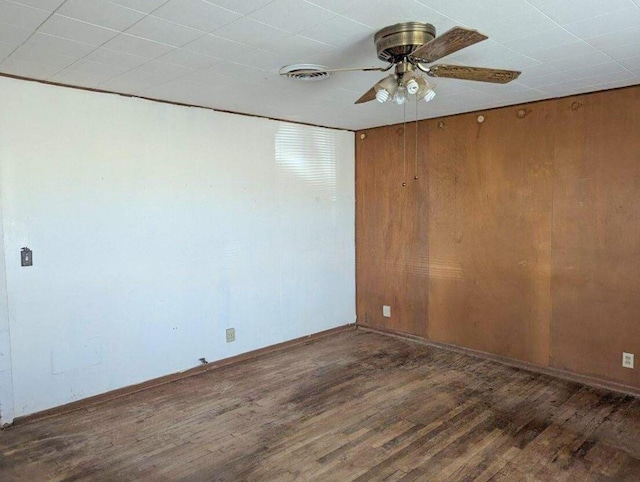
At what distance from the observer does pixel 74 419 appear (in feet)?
10.2

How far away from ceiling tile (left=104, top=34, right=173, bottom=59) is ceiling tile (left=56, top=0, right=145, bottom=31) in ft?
0.48

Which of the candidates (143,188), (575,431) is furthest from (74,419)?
(575,431)

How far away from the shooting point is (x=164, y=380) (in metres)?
3.73

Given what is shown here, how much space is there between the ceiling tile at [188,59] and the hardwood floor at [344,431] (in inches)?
89.5

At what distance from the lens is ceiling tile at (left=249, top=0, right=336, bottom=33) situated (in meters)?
1.91

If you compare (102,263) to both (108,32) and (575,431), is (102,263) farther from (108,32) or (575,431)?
(575,431)

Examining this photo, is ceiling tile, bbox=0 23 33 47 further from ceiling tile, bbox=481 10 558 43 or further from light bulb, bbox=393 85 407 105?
ceiling tile, bbox=481 10 558 43

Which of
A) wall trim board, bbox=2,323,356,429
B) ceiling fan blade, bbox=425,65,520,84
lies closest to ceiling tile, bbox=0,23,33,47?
ceiling fan blade, bbox=425,65,520,84

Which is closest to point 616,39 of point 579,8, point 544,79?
point 579,8

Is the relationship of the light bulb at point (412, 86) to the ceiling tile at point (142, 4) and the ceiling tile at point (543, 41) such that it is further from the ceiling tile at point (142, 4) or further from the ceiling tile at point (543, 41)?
the ceiling tile at point (142, 4)

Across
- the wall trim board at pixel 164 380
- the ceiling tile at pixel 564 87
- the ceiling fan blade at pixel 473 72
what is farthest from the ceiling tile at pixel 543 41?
the wall trim board at pixel 164 380

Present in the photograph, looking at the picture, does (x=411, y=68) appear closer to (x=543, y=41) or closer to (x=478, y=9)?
(x=478, y=9)

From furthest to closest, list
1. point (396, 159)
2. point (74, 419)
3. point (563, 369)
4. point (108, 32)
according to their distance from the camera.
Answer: point (396, 159)
point (563, 369)
point (74, 419)
point (108, 32)

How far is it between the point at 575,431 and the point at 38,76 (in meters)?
4.08
